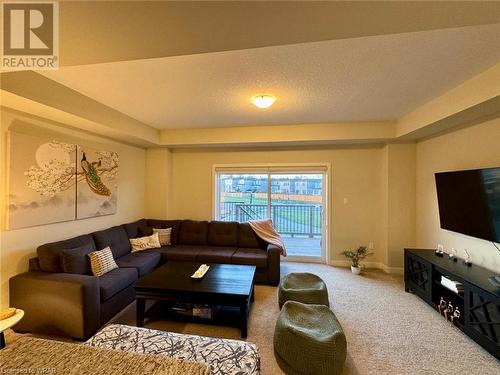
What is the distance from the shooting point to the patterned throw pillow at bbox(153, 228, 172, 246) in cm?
411

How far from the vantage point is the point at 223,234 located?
417cm

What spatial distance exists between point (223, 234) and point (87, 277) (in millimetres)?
2186

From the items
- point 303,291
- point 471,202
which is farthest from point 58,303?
point 471,202

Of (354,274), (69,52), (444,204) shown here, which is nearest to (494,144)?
(444,204)

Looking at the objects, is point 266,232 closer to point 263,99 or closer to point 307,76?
point 263,99

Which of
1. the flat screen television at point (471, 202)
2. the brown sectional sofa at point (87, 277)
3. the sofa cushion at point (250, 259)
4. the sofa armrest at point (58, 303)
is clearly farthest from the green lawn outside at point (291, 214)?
the sofa armrest at point (58, 303)

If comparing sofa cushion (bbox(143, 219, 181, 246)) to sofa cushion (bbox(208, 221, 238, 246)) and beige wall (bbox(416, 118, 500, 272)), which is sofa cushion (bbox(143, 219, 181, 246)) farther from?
beige wall (bbox(416, 118, 500, 272))

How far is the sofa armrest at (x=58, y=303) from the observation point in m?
2.18

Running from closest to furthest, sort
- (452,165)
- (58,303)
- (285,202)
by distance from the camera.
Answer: (58,303), (452,165), (285,202)

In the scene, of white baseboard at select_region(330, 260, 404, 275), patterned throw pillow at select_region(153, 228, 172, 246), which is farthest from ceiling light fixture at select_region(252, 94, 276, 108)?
white baseboard at select_region(330, 260, 404, 275)

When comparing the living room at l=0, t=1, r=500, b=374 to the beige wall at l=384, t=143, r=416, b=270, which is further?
the beige wall at l=384, t=143, r=416, b=270

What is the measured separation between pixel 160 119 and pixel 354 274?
411cm

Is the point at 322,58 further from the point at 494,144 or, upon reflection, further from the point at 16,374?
the point at 16,374

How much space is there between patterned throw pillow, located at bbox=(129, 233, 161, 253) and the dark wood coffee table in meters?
1.20
